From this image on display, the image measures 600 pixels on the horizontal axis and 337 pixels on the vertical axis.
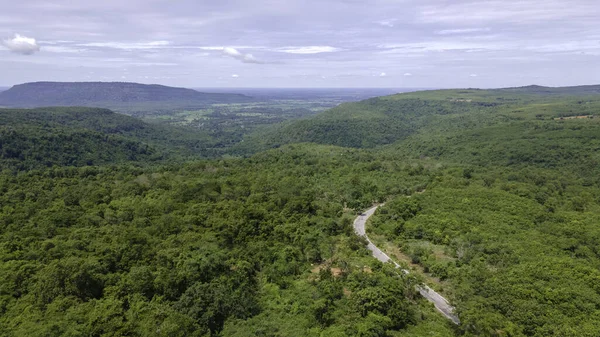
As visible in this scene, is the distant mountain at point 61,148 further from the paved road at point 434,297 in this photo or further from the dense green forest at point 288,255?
the paved road at point 434,297

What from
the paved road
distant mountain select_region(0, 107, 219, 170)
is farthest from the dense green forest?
distant mountain select_region(0, 107, 219, 170)

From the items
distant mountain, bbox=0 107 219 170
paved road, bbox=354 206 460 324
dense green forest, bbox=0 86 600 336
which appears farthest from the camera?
distant mountain, bbox=0 107 219 170

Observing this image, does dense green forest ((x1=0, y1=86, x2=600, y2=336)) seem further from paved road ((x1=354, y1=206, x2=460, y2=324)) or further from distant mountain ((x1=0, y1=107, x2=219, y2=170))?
distant mountain ((x1=0, y1=107, x2=219, y2=170))

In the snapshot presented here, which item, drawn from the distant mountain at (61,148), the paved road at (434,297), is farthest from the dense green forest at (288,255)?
the distant mountain at (61,148)

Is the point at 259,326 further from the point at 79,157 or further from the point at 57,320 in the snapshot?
the point at 79,157

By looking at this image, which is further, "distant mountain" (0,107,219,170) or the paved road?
"distant mountain" (0,107,219,170)

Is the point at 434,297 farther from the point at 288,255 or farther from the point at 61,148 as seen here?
the point at 61,148

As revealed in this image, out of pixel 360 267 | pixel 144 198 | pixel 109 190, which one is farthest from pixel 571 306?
pixel 109 190

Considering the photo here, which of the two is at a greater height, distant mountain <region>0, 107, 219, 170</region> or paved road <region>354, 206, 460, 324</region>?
distant mountain <region>0, 107, 219, 170</region>

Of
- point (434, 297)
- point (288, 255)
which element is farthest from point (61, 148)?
point (434, 297)
